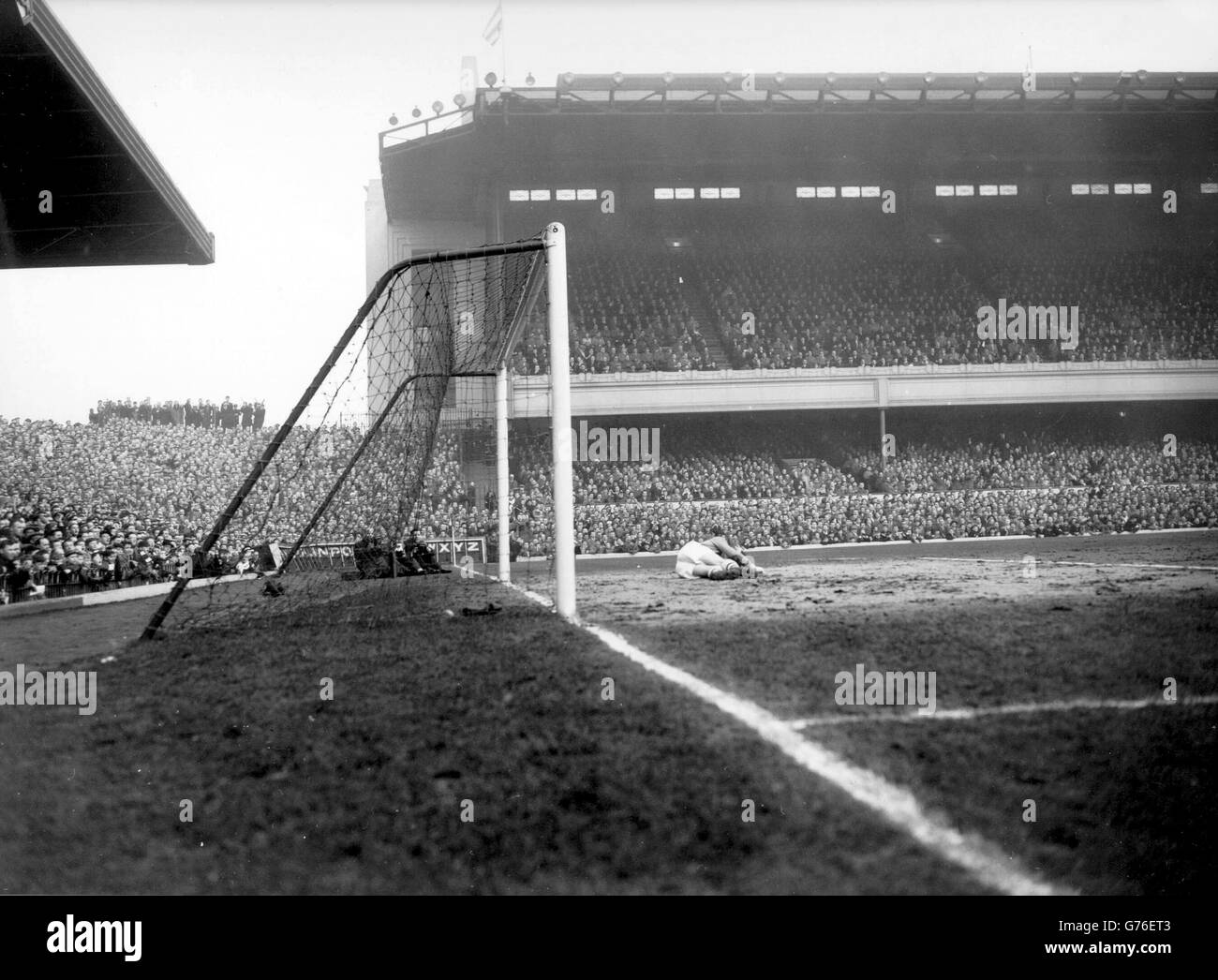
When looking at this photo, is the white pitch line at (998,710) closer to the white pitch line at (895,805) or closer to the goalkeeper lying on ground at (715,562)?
the white pitch line at (895,805)

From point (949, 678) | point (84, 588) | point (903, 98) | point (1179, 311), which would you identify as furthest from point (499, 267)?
point (903, 98)

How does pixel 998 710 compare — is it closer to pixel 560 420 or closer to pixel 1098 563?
pixel 560 420

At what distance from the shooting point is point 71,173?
700 cm

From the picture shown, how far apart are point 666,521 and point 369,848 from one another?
1358 cm

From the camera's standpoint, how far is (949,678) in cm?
341

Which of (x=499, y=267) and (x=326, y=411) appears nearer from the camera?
(x=326, y=411)

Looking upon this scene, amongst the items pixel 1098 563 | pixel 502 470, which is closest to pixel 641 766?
pixel 502 470

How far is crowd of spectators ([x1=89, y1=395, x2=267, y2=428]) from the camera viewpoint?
486 inches

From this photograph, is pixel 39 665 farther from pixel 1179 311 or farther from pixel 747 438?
pixel 1179 311

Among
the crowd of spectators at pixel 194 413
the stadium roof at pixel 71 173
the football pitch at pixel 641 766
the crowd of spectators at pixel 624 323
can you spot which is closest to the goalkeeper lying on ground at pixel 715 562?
the football pitch at pixel 641 766

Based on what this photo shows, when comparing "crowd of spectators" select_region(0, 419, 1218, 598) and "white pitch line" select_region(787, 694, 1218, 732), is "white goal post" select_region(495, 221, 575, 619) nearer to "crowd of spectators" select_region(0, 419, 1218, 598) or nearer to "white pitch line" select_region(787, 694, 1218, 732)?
"crowd of spectators" select_region(0, 419, 1218, 598)

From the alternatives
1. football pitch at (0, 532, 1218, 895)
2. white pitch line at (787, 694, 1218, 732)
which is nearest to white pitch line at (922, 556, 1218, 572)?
football pitch at (0, 532, 1218, 895)

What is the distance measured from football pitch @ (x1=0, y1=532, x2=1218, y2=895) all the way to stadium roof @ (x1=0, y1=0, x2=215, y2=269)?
3.82 metres
